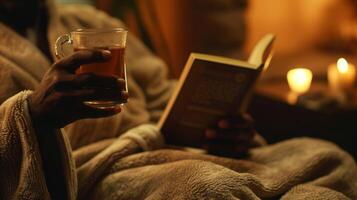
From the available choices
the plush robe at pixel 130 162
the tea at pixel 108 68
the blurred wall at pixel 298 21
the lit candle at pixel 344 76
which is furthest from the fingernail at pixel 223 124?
the blurred wall at pixel 298 21

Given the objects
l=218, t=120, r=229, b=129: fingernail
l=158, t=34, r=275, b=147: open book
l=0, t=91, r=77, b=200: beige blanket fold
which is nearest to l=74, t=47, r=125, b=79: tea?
l=0, t=91, r=77, b=200: beige blanket fold

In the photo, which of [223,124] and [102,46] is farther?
[223,124]

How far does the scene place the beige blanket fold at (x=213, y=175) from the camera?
3.29 feet

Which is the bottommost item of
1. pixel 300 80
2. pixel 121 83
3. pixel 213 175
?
pixel 300 80

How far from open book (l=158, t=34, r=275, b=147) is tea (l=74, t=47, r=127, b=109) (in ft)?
0.83

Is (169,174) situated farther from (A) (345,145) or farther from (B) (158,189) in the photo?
(A) (345,145)

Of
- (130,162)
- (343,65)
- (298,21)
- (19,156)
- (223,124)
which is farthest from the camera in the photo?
(298,21)

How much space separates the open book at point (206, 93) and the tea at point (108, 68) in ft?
0.83

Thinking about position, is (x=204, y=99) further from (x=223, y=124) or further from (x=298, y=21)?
(x=298, y=21)

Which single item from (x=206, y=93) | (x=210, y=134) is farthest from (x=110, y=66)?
(x=210, y=134)

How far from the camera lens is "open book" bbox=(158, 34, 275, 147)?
3.93 feet

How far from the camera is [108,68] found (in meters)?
0.94

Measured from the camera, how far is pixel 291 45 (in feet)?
9.66

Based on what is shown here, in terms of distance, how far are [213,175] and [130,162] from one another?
24cm
